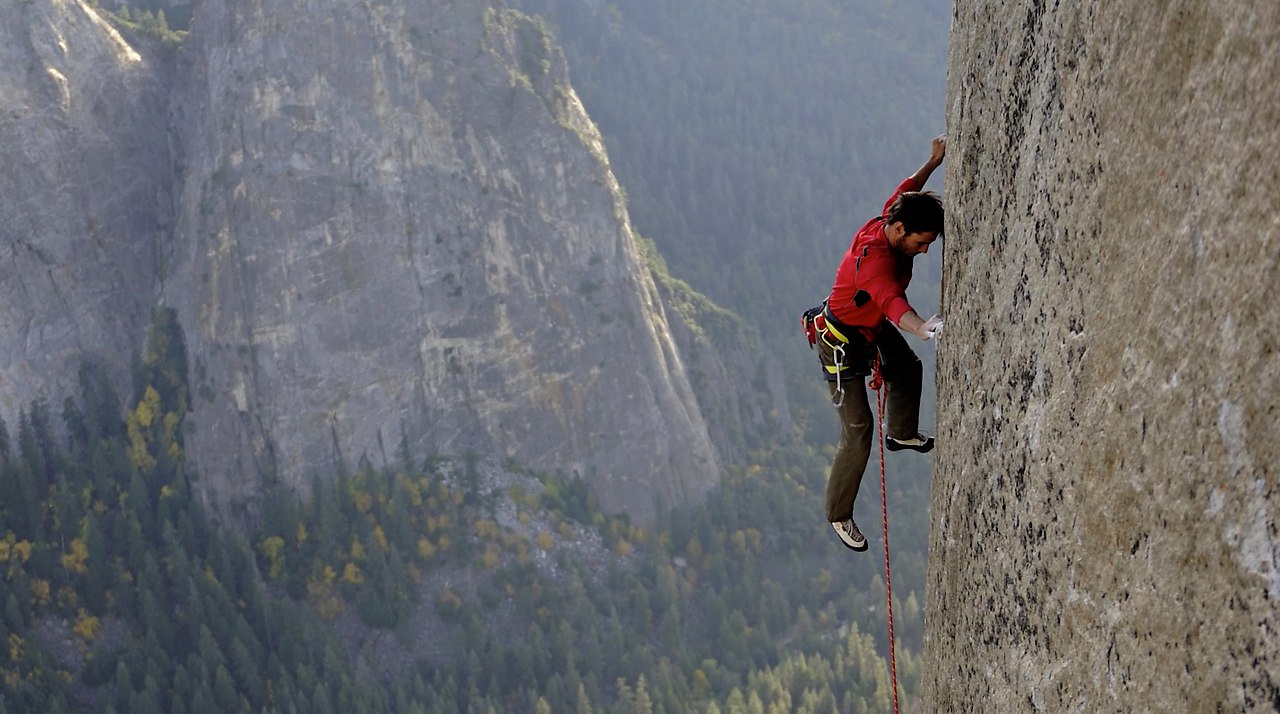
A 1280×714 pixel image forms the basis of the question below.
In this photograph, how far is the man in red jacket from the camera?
31.6ft

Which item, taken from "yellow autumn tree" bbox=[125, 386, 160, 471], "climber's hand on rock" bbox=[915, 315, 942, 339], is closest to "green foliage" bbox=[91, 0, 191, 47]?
"yellow autumn tree" bbox=[125, 386, 160, 471]

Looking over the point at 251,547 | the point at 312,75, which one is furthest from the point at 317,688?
the point at 312,75

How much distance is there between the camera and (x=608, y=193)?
110 m

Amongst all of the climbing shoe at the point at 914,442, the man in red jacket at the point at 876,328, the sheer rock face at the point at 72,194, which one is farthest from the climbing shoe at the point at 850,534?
the sheer rock face at the point at 72,194

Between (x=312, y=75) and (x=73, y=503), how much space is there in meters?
34.7

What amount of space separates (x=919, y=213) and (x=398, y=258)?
9409 cm

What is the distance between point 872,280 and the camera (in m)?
9.90

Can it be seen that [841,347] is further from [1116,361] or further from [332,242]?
[332,242]

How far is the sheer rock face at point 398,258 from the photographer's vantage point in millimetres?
98312

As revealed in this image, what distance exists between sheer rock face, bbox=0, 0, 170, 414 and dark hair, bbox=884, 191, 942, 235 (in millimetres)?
90537

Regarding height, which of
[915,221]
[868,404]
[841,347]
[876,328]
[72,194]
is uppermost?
[72,194]

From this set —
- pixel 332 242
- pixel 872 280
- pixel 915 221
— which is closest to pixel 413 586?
pixel 332 242

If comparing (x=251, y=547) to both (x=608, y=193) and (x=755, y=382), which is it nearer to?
(x=608, y=193)

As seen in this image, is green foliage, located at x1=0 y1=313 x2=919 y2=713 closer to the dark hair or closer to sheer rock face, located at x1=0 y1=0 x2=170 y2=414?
sheer rock face, located at x1=0 y1=0 x2=170 y2=414
